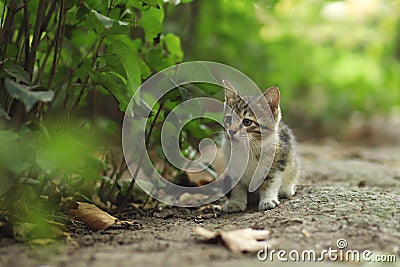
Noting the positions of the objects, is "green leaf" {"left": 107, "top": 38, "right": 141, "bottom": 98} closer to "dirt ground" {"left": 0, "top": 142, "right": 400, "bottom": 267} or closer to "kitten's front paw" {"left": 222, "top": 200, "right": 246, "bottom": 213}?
"dirt ground" {"left": 0, "top": 142, "right": 400, "bottom": 267}

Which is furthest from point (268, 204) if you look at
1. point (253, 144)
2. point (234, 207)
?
point (253, 144)

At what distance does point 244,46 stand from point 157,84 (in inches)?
108

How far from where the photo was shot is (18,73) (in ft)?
6.04

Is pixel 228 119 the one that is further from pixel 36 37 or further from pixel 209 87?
pixel 36 37

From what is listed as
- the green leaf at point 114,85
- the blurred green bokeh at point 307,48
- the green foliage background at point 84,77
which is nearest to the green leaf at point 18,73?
the green foliage background at point 84,77

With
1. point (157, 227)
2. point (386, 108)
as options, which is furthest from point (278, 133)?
point (386, 108)

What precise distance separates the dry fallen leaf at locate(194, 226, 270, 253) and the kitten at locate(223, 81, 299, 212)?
0.70m

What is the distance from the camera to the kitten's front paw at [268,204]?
2.32 metres

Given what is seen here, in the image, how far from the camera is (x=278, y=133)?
2.58 meters

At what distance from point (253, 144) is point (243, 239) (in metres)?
0.87

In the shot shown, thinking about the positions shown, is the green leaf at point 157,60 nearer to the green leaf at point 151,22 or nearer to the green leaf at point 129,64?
the green leaf at point 151,22

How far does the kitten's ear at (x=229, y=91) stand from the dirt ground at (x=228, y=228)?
526 mm

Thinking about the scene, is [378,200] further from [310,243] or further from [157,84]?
[157,84]

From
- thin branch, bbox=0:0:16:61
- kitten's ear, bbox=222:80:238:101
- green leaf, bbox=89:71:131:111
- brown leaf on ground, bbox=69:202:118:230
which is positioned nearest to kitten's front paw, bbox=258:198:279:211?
kitten's ear, bbox=222:80:238:101
